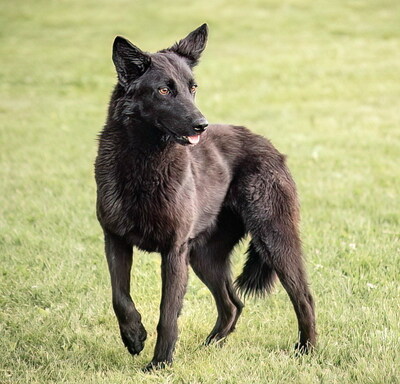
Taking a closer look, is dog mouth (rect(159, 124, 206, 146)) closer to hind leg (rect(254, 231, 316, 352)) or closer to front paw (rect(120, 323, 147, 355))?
hind leg (rect(254, 231, 316, 352))

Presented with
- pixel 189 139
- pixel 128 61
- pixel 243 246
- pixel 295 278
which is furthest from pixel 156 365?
pixel 243 246

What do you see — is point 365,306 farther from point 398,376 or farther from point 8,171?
point 8,171

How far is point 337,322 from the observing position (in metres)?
5.14

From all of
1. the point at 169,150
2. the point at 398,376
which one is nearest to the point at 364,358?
the point at 398,376

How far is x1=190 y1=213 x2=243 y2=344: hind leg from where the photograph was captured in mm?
5168

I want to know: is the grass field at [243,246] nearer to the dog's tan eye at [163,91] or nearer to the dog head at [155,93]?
the dog head at [155,93]

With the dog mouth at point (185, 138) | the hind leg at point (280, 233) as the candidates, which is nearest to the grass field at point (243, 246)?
the hind leg at point (280, 233)

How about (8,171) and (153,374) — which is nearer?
(153,374)

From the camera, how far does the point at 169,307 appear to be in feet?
14.7

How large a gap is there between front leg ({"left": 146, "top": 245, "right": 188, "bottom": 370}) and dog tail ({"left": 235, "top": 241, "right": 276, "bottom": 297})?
2.49ft

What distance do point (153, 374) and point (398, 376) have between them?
143cm

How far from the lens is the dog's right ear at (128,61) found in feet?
14.4

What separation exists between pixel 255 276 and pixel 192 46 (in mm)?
1641

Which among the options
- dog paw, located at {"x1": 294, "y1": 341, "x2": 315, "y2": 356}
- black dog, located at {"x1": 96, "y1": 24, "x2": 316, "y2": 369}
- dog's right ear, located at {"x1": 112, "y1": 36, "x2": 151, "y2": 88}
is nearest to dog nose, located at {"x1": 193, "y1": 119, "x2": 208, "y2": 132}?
black dog, located at {"x1": 96, "y1": 24, "x2": 316, "y2": 369}
